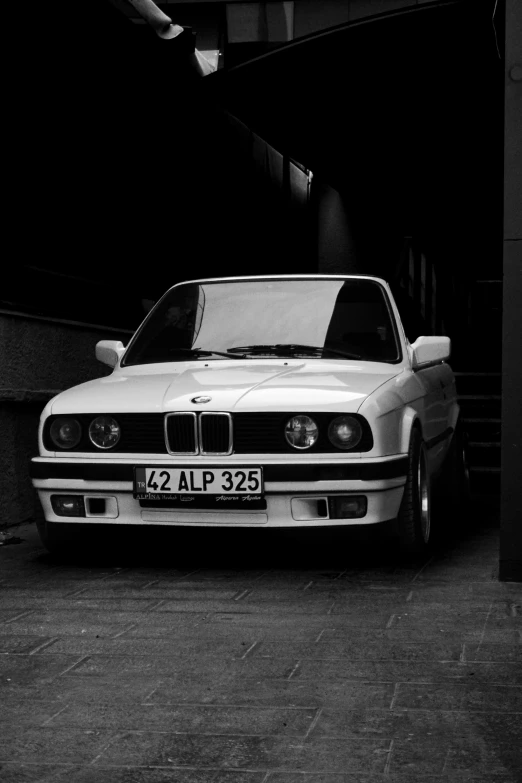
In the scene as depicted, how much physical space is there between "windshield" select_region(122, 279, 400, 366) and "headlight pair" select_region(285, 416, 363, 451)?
99cm

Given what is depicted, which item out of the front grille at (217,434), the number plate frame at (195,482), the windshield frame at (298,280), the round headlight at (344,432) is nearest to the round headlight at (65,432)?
the front grille at (217,434)

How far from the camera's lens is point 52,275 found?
9.09 metres

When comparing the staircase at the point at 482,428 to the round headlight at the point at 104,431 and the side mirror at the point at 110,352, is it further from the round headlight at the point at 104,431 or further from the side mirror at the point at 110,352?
the round headlight at the point at 104,431

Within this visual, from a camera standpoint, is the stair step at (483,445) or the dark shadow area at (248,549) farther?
the stair step at (483,445)

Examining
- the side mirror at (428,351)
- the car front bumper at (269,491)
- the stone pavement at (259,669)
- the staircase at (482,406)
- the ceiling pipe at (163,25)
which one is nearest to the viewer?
the stone pavement at (259,669)

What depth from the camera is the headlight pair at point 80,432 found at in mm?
6016

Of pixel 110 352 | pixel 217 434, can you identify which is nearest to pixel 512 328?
pixel 217 434

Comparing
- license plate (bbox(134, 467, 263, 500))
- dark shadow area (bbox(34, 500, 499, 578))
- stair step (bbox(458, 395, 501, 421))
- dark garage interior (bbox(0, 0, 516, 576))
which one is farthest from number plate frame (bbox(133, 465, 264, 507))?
stair step (bbox(458, 395, 501, 421))

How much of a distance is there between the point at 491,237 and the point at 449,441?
21.1 meters

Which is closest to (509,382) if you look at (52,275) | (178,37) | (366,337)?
(366,337)

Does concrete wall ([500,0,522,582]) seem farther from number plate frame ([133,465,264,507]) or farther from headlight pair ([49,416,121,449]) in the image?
headlight pair ([49,416,121,449])

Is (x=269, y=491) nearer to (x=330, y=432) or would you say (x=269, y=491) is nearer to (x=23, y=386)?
(x=330, y=432)

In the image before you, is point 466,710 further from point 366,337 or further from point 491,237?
point 491,237

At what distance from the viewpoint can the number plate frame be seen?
18.7 feet
